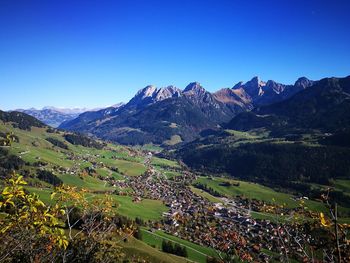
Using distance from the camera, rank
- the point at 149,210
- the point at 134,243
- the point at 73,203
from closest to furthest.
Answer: the point at 73,203 < the point at 134,243 < the point at 149,210

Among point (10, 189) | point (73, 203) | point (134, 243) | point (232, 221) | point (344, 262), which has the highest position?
point (10, 189)

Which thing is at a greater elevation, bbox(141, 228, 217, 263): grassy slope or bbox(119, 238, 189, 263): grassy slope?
bbox(119, 238, 189, 263): grassy slope

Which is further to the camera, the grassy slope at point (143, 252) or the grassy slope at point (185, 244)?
the grassy slope at point (185, 244)

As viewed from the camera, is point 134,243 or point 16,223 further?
point 134,243

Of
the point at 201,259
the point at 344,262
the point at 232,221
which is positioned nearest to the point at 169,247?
the point at 201,259

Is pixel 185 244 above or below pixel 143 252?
below

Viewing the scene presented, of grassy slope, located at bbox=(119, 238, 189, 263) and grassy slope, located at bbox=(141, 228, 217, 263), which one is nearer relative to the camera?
grassy slope, located at bbox=(119, 238, 189, 263)

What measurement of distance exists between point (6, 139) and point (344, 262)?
1342 centimetres

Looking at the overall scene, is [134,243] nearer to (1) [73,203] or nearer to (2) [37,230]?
(1) [73,203]

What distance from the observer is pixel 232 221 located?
17825 centimetres

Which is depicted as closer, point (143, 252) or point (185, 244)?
point (143, 252)

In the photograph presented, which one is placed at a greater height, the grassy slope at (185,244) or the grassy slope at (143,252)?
the grassy slope at (143,252)

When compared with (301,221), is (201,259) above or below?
below

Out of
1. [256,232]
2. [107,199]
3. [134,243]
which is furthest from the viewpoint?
[256,232]
